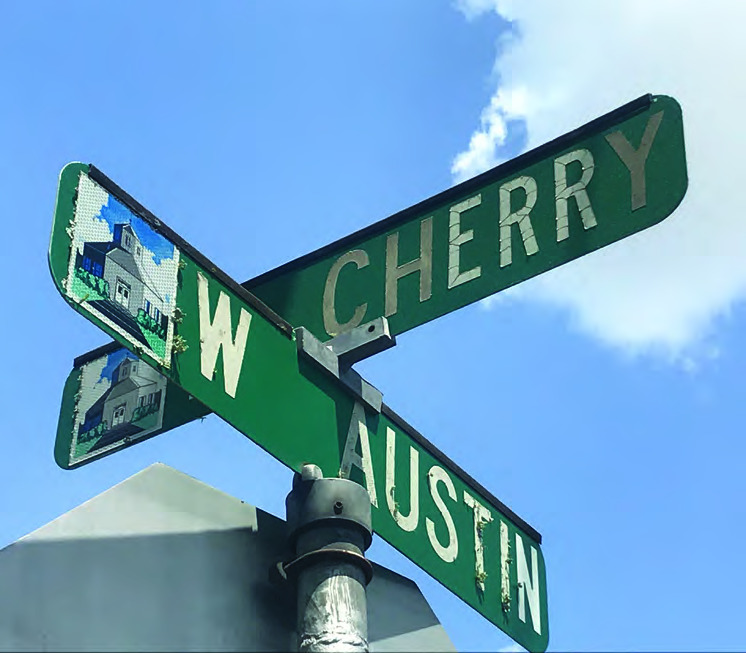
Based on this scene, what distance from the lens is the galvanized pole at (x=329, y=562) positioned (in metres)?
2.52

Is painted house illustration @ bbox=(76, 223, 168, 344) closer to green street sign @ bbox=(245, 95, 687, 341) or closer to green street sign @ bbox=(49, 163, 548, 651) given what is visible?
green street sign @ bbox=(49, 163, 548, 651)

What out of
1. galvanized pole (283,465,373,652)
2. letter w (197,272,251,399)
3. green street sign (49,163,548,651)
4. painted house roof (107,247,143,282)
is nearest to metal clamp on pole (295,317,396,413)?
green street sign (49,163,548,651)

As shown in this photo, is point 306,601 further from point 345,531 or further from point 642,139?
point 642,139

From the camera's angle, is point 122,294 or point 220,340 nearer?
point 122,294

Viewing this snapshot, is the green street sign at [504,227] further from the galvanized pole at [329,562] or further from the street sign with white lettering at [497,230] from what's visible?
the galvanized pole at [329,562]

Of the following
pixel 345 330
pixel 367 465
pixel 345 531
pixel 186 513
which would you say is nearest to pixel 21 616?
pixel 186 513

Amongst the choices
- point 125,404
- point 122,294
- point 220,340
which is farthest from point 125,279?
point 125,404

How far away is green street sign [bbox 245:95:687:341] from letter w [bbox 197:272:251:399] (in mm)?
534

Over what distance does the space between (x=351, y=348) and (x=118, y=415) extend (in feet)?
2.21

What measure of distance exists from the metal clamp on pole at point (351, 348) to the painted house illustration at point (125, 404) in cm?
47

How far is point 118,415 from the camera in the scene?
3.40m

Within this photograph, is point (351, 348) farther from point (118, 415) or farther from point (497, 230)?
point (118, 415)

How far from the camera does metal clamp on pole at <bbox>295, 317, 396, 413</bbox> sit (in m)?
3.17

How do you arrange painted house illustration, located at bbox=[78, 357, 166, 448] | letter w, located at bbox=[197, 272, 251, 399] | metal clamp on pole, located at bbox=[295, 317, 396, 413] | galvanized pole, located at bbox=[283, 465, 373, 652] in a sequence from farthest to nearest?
1. painted house illustration, located at bbox=[78, 357, 166, 448]
2. metal clamp on pole, located at bbox=[295, 317, 396, 413]
3. letter w, located at bbox=[197, 272, 251, 399]
4. galvanized pole, located at bbox=[283, 465, 373, 652]
